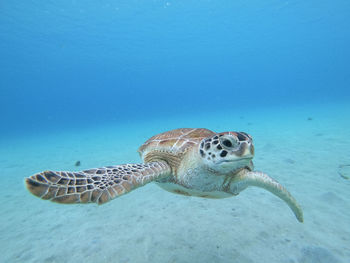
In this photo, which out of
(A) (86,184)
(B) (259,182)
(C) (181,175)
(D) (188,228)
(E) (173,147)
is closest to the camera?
(A) (86,184)

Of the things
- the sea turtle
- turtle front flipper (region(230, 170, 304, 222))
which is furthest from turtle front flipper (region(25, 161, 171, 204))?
turtle front flipper (region(230, 170, 304, 222))

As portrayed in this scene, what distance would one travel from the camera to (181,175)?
232 centimetres

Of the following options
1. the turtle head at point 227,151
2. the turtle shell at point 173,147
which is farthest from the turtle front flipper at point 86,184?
the turtle head at point 227,151

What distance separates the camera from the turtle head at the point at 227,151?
1705 mm

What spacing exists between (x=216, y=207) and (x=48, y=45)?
130 ft

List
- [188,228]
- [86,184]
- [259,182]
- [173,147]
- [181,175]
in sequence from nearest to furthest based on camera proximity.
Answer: [86,184] < [259,182] < [181,175] < [173,147] < [188,228]

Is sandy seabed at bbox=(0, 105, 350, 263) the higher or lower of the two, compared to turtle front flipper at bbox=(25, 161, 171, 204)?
lower

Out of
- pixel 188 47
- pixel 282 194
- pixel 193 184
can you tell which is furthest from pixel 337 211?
pixel 188 47

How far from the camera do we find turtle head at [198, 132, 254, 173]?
5.59 ft

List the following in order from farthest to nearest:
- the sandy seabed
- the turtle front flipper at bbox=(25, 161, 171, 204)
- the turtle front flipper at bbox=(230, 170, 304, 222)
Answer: the sandy seabed < the turtle front flipper at bbox=(230, 170, 304, 222) < the turtle front flipper at bbox=(25, 161, 171, 204)

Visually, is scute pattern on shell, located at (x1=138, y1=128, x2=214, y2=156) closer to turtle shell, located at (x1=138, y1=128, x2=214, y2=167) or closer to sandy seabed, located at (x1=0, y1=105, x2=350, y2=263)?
turtle shell, located at (x1=138, y1=128, x2=214, y2=167)

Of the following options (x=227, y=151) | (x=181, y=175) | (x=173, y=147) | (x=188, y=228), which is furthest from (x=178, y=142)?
(x=188, y=228)

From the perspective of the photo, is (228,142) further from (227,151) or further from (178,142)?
(178,142)

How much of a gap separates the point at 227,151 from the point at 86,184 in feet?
4.39
